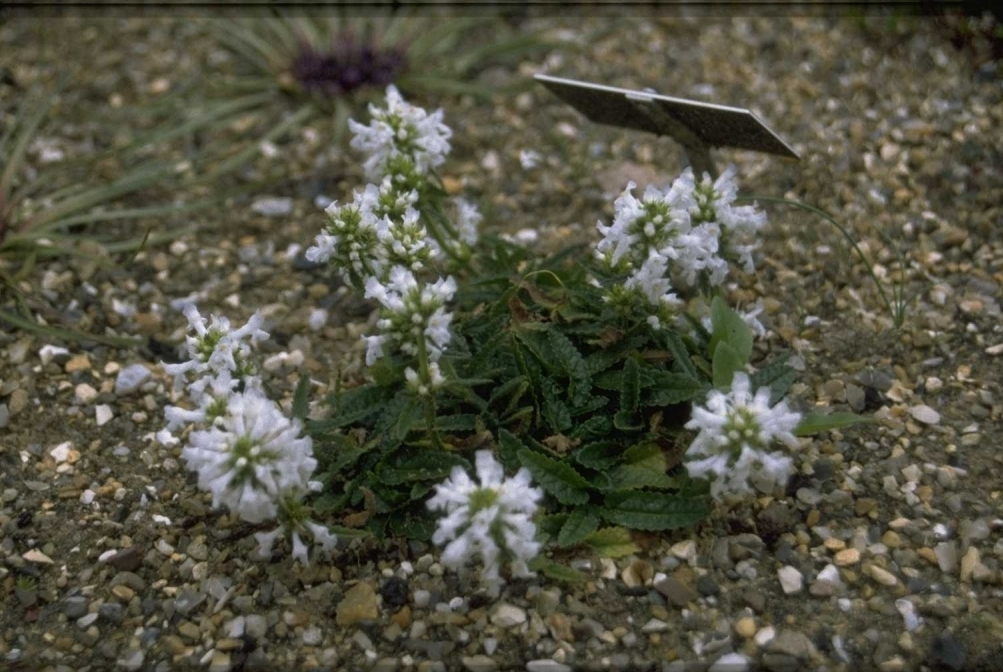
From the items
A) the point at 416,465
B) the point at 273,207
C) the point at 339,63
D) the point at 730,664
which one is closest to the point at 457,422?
the point at 416,465

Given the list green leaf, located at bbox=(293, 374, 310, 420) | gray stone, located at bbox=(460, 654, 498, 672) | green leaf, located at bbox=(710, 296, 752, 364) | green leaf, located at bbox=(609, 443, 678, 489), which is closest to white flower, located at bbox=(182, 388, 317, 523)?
green leaf, located at bbox=(293, 374, 310, 420)

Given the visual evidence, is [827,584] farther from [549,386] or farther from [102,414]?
[102,414]

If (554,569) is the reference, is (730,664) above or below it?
below

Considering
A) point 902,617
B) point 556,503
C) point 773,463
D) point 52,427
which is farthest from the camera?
point 52,427

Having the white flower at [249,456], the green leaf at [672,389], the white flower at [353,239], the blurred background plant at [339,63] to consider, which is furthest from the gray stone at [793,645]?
the blurred background plant at [339,63]

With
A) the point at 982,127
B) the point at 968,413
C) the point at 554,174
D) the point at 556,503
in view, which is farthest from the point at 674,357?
the point at 982,127

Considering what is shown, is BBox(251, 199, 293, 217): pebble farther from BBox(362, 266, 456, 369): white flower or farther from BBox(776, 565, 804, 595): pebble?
BBox(776, 565, 804, 595): pebble

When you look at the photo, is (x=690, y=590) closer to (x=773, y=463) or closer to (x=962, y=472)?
(x=773, y=463)
